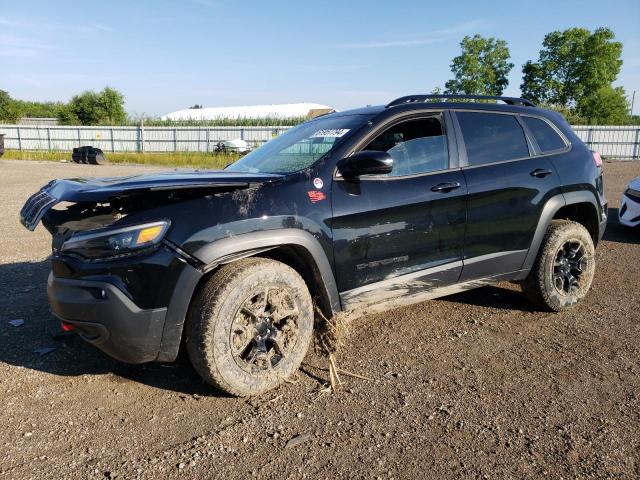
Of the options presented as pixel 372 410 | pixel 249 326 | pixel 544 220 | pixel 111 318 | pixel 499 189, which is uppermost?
pixel 499 189

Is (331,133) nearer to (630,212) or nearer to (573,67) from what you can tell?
(630,212)

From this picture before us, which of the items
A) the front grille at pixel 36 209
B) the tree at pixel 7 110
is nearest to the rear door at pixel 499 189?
the front grille at pixel 36 209

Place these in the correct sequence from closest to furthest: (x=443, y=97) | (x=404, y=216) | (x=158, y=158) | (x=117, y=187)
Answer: (x=117, y=187)
(x=404, y=216)
(x=443, y=97)
(x=158, y=158)

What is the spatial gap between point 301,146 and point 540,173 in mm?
2041

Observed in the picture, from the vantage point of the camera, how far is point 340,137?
138 inches

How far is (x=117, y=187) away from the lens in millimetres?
2783

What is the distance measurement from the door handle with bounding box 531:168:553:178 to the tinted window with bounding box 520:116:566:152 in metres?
0.24

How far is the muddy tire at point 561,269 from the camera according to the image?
4285 mm

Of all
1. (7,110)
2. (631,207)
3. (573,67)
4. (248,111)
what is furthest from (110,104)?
(631,207)

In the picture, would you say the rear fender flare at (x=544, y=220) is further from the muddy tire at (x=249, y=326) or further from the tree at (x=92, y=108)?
the tree at (x=92, y=108)

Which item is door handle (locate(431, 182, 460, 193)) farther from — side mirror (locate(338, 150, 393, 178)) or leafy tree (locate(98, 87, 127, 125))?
leafy tree (locate(98, 87, 127, 125))

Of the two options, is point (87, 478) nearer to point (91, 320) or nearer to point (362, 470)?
point (91, 320)

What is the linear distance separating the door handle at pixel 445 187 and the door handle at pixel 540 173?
2.89 ft

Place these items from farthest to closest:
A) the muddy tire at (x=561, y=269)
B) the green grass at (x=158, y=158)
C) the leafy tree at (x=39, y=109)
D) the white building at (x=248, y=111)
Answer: the leafy tree at (x=39, y=109), the white building at (x=248, y=111), the green grass at (x=158, y=158), the muddy tire at (x=561, y=269)
